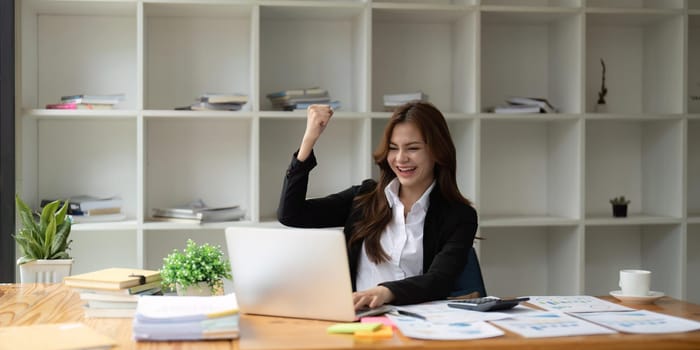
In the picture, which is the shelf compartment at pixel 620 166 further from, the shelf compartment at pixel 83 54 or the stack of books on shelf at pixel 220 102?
the shelf compartment at pixel 83 54

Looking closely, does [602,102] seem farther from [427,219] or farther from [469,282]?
[469,282]

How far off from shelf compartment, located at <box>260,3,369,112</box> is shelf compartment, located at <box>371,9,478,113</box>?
0.14 meters

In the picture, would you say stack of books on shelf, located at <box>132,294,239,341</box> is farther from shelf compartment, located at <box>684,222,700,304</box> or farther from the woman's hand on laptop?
shelf compartment, located at <box>684,222,700,304</box>

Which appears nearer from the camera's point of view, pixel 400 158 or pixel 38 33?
pixel 400 158

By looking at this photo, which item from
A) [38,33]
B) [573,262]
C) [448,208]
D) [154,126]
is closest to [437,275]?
[448,208]

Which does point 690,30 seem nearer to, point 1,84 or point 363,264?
point 363,264

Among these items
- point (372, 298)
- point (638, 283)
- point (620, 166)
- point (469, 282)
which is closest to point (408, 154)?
point (469, 282)

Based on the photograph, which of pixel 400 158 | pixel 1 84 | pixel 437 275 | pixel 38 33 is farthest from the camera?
pixel 38 33

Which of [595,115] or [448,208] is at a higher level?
[595,115]

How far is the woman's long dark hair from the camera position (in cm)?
259

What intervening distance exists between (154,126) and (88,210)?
1.80 ft

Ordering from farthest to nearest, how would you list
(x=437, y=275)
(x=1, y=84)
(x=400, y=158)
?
(x=1, y=84) < (x=400, y=158) < (x=437, y=275)

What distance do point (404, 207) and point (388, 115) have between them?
0.90 m

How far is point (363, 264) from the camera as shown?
264cm
